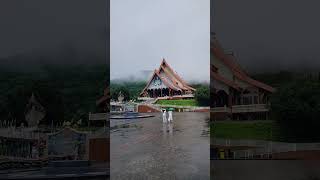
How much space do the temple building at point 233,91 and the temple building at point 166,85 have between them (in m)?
0.41

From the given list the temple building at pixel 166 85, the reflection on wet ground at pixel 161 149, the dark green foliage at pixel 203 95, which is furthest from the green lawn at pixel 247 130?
the temple building at pixel 166 85

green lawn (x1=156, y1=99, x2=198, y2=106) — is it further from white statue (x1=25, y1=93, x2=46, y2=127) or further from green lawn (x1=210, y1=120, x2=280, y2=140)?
white statue (x1=25, y1=93, x2=46, y2=127)

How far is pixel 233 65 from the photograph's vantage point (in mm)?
6863

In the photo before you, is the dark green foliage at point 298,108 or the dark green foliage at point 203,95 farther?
the dark green foliage at point 203,95

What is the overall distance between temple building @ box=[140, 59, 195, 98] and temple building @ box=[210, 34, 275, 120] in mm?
413

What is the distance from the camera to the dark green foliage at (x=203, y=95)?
696cm

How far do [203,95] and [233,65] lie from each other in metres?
0.61

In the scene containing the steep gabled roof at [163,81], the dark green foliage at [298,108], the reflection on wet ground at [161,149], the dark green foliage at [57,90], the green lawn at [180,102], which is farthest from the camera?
the green lawn at [180,102]

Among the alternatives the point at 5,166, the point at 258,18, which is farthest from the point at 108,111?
the point at 258,18

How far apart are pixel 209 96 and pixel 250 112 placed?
62 cm

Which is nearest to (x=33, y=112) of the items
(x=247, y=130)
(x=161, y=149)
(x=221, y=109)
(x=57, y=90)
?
(x=57, y=90)

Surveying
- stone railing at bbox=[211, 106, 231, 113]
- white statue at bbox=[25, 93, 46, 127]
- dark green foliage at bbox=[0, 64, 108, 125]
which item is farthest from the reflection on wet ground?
white statue at bbox=[25, 93, 46, 127]

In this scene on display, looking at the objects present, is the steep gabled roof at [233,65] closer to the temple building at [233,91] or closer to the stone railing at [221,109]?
the temple building at [233,91]

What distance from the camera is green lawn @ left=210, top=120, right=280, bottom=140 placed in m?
6.87
